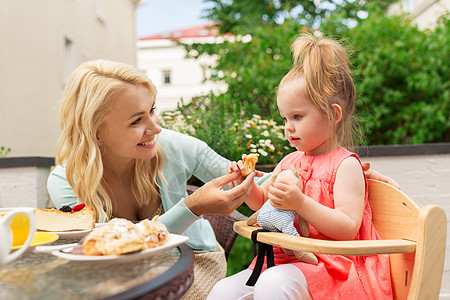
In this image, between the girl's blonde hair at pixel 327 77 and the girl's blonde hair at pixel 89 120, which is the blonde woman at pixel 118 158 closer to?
the girl's blonde hair at pixel 89 120

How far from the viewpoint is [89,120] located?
5.90 ft

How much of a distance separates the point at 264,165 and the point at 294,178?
1.67m

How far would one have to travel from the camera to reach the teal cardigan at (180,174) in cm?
189

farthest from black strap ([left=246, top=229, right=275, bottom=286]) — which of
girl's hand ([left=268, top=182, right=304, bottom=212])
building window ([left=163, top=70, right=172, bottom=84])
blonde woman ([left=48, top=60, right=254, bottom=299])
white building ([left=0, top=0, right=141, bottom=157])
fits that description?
building window ([left=163, top=70, right=172, bottom=84])

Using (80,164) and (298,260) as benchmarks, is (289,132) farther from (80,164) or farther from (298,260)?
(80,164)

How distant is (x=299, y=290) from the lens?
1430mm

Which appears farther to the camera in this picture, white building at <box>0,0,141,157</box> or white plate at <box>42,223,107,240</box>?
white building at <box>0,0,141,157</box>

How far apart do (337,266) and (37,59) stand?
8745 millimetres

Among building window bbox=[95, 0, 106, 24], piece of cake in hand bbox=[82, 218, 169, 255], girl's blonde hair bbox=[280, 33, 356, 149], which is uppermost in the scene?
building window bbox=[95, 0, 106, 24]

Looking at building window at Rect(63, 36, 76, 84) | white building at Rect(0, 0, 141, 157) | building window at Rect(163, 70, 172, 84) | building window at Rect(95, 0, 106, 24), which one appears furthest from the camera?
building window at Rect(163, 70, 172, 84)

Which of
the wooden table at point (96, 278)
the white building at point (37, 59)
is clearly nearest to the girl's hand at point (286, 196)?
the wooden table at point (96, 278)

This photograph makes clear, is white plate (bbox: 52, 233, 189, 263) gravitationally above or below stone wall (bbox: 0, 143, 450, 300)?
above

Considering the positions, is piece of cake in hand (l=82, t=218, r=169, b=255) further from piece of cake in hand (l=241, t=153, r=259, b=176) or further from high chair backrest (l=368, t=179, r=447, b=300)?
high chair backrest (l=368, t=179, r=447, b=300)

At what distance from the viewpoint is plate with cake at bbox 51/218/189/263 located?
3.15 feet
